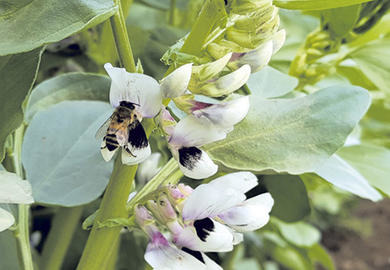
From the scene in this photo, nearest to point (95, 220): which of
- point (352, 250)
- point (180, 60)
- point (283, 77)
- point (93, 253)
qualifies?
point (93, 253)

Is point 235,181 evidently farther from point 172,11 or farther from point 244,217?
point 172,11

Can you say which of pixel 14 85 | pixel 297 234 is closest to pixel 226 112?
pixel 14 85

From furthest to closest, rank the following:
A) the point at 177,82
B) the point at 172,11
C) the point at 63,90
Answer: the point at 172,11
the point at 63,90
the point at 177,82

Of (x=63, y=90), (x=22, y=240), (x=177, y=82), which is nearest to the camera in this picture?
(x=177, y=82)

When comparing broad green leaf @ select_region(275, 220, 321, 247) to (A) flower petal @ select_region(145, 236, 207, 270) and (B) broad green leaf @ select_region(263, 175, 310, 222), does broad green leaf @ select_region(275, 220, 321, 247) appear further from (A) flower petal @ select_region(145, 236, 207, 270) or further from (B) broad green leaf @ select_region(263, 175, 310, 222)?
(A) flower petal @ select_region(145, 236, 207, 270)

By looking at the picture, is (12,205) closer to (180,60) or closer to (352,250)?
(180,60)

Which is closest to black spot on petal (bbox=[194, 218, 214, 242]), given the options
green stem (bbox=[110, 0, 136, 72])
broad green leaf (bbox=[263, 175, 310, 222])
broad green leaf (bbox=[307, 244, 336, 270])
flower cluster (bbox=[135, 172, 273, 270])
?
flower cluster (bbox=[135, 172, 273, 270])

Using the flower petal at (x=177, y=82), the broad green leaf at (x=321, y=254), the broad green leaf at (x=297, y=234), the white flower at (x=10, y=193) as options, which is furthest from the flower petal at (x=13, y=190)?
the broad green leaf at (x=321, y=254)
